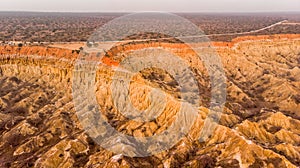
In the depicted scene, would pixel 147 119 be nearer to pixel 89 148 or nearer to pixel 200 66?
pixel 89 148

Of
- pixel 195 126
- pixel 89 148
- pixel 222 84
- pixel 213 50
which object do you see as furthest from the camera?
pixel 213 50

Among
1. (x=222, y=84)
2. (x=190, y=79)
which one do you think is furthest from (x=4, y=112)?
(x=222, y=84)

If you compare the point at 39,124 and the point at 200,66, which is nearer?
the point at 39,124

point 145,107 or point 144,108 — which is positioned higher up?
point 145,107
